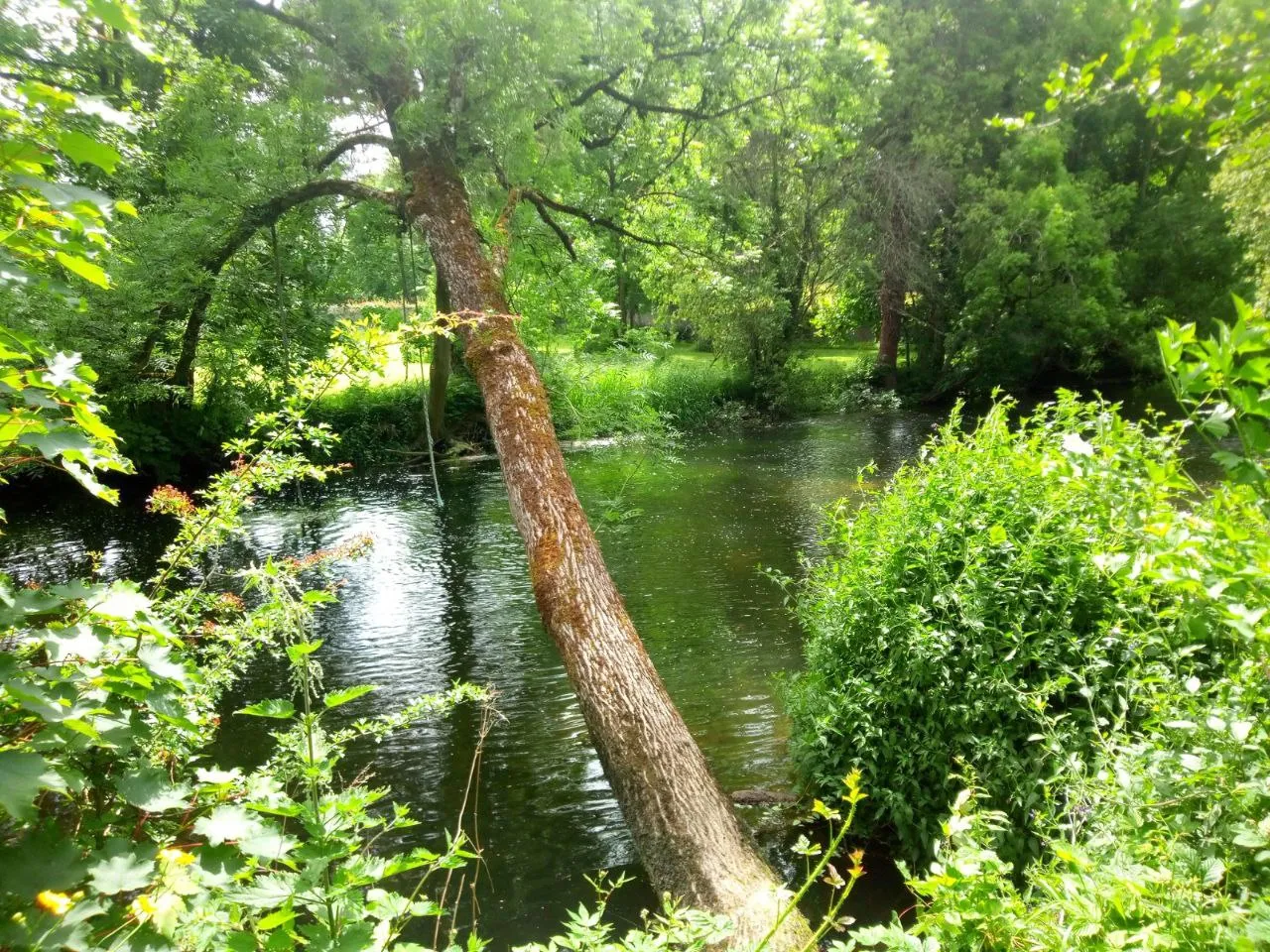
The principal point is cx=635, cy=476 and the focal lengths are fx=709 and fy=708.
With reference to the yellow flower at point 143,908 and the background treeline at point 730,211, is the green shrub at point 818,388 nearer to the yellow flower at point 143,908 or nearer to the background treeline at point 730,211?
the background treeline at point 730,211

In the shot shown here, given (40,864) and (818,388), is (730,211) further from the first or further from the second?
(818,388)

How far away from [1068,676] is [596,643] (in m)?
2.31

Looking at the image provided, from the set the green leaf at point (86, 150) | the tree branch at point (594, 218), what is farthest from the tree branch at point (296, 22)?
the green leaf at point (86, 150)

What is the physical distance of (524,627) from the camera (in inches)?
289

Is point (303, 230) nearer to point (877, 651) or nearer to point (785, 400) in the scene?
point (877, 651)

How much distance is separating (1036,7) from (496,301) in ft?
75.9

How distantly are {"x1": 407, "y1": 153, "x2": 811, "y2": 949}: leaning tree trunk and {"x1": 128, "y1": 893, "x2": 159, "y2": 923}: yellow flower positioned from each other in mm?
2066

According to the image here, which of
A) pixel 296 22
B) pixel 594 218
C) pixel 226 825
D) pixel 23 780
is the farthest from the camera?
pixel 594 218

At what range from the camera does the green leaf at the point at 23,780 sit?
94cm

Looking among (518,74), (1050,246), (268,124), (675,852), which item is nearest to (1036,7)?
(1050,246)

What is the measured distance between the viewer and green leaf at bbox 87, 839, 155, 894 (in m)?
1.08

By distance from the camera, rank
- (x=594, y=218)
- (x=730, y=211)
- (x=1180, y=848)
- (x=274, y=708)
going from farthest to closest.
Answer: (x=730, y=211), (x=594, y=218), (x=1180, y=848), (x=274, y=708)

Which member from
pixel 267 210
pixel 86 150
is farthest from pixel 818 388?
pixel 86 150

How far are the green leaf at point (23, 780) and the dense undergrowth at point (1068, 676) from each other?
4.58 feet
